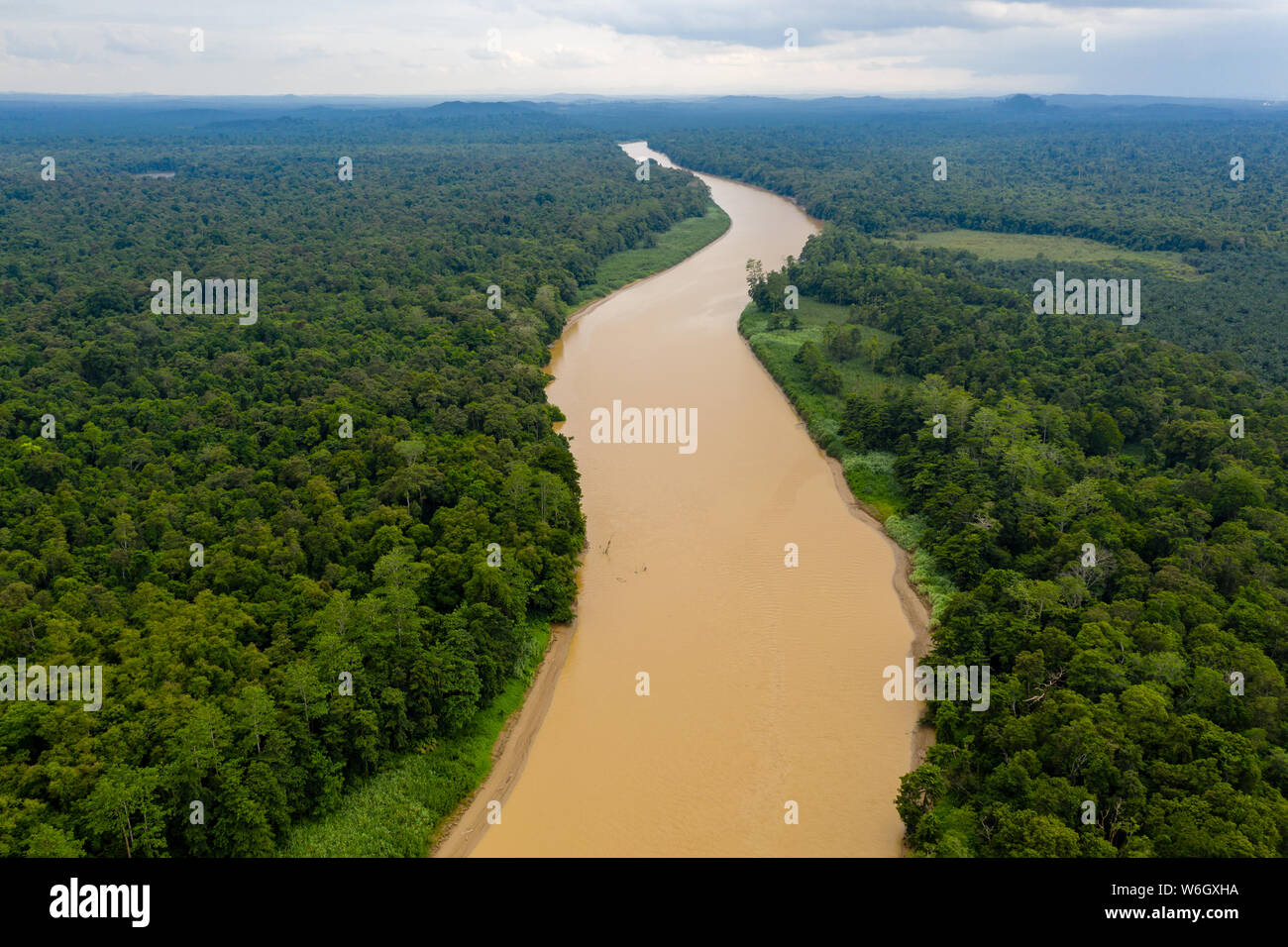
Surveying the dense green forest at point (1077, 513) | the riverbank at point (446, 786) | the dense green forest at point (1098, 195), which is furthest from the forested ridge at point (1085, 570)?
the dense green forest at point (1098, 195)

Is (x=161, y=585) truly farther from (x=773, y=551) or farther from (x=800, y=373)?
(x=800, y=373)

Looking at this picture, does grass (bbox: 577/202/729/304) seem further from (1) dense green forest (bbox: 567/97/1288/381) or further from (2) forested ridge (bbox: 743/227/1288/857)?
(2) forested ridge (bbox: 743/227/1288/857)

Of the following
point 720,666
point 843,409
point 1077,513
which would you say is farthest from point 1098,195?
point 720,666

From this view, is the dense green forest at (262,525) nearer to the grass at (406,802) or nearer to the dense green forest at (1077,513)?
the grass at (406,802)

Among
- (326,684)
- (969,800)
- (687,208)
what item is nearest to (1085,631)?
(969,800)

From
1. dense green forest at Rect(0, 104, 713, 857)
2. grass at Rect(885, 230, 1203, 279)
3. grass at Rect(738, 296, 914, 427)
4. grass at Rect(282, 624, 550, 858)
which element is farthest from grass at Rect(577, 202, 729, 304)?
grass at Rect(282, 624, 550, 858)

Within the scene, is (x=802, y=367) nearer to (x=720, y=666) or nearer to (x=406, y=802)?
(x=720, y=666)
